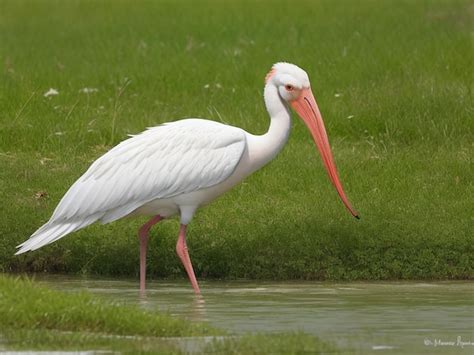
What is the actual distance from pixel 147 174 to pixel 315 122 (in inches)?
60.3

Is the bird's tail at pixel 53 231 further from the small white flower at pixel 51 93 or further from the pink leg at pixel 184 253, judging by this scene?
the small white flower at pixel 51 93

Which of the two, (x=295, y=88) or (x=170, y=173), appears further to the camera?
(x=295, y=88)

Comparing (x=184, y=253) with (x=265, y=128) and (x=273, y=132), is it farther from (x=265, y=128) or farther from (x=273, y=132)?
(x=265, y=128)

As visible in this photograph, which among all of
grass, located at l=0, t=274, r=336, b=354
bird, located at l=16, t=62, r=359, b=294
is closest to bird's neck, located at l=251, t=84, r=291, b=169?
bird, located at l=16, t=62, r=359, b=294

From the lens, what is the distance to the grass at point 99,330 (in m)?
7.99

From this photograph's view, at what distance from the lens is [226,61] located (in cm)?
1961

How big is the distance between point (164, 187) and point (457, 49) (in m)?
9.12

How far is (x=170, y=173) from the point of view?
440 inches

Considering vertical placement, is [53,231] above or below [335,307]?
above

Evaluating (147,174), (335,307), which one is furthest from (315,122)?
(335,307)

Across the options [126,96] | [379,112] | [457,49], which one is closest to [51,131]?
[126,96]

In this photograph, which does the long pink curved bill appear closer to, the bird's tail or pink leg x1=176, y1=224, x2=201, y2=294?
pink leg x1=176, y1=224, x2=201, y2=294

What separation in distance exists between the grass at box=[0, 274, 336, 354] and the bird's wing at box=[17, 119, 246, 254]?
217 centimetres

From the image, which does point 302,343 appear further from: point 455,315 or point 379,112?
point 379,112
